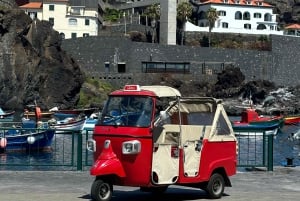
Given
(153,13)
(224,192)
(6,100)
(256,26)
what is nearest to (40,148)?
(224,192)

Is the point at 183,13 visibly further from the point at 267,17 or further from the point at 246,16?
the point at 267,17

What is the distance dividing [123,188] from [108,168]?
3273 mm

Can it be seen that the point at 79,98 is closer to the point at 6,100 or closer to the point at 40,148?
the point at 6,100

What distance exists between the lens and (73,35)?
124625 mm

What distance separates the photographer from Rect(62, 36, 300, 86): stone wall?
110 metres

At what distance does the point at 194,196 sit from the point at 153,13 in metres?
113

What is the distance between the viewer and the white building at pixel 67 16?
122812 mm

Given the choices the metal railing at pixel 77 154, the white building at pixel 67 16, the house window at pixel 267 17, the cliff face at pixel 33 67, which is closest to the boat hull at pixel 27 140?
the metal railing at pixel 77 154

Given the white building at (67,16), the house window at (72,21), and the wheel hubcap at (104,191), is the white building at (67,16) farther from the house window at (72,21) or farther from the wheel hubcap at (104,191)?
the wheel hubcap at (104,191)

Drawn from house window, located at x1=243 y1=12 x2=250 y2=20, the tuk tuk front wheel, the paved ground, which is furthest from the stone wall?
the tuk tuk front wheel

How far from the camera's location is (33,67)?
332ft

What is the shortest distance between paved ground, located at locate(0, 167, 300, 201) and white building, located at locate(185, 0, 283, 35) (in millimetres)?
111724

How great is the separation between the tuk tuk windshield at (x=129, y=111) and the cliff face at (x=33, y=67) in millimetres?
86435

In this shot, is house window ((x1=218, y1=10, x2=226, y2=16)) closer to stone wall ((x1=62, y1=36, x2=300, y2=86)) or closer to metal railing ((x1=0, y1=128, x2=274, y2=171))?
stone wall ((x1=62, y1=36, x2=300, y2=86))
